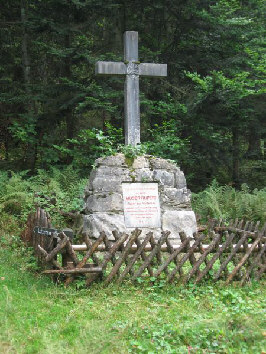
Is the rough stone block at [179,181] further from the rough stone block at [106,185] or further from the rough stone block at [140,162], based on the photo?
the rough stone block at [106,185]

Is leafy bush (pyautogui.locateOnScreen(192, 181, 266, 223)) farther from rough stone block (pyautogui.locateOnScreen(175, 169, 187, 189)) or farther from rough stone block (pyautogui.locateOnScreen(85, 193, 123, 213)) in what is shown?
rough stone block (pyautogui.locateOnScreen(85, 193, 123, 213))

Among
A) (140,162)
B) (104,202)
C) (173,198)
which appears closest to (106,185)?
(104,202)

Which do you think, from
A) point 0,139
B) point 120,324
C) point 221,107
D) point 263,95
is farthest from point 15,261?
point 263,95

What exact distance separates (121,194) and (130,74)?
252 centimetres

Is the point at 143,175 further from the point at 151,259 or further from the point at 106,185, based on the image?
the point at 151,259

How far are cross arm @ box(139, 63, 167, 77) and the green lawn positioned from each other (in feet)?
15.5

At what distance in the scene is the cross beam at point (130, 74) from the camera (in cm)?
816

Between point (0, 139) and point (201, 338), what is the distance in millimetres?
11946

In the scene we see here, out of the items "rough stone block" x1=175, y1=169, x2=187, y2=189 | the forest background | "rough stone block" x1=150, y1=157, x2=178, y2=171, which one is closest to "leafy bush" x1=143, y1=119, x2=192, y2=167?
the forest background

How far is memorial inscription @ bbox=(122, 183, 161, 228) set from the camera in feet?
24.7

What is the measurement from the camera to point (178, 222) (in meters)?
7.77

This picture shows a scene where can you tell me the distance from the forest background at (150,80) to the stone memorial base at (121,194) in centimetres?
200

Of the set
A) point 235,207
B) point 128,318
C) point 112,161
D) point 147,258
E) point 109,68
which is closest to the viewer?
point 128,318

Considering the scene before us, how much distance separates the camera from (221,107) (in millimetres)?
11805
